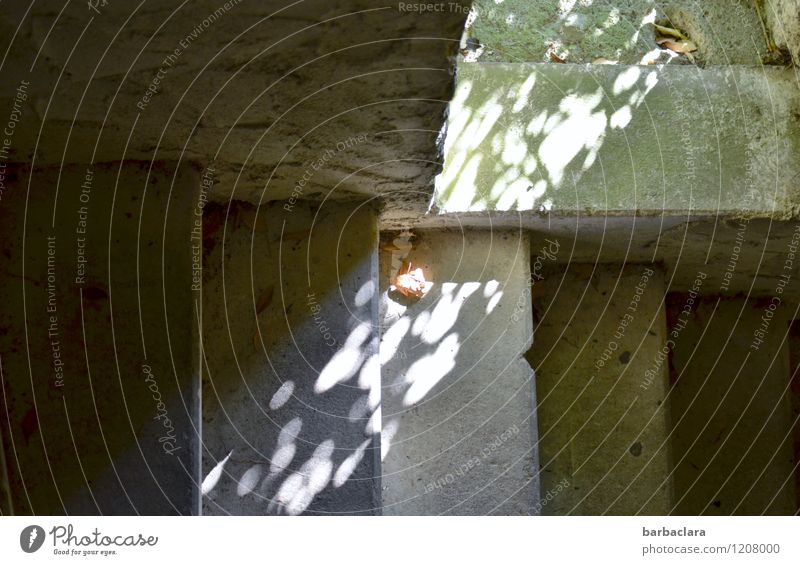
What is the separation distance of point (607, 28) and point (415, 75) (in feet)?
5.32

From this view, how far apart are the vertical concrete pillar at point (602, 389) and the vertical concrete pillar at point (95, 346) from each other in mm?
1726

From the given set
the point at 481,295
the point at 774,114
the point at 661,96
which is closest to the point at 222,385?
the point at 481,295

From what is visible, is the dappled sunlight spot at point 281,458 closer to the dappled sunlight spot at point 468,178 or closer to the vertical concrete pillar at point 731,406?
the dappled sunlight spot at point 468,178

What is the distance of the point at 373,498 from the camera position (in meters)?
→ 2.41

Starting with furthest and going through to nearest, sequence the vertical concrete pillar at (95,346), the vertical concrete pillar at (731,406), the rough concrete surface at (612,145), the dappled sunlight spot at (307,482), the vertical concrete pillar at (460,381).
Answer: the vertical concrete pillar at (731,406) < the vertical concrete pillar at (460,381) < the rough concrete surface at (612,145) < the dappled sunlight spot at (307,482) < the vertical concrete pillar at (95,346)

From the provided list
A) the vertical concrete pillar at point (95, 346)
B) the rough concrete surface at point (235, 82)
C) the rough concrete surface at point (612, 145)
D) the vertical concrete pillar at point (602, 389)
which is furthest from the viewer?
the vertical concrete pillar at point (602, 389)

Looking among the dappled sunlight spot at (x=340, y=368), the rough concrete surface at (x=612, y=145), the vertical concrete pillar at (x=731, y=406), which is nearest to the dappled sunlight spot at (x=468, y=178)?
the rough concrete surface at (x=612, y=145)

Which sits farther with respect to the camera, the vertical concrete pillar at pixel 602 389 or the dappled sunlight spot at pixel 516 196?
the vertical concrete pillar at pixel 602 389

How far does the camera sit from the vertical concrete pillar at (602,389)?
132 inches

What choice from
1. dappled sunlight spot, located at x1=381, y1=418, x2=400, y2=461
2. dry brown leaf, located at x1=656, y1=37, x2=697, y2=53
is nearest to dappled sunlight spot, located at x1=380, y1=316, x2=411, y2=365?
dappled sunlight spot, located at x1=381, y1=418, x2=400, y2=461

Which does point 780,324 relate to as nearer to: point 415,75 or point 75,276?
point 415,75

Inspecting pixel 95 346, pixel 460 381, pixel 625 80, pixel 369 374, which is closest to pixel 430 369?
pixel 460 381

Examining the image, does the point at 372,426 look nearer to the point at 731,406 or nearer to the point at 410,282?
the point at 410,282

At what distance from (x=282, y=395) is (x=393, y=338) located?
28.4 inches
